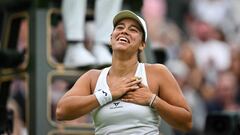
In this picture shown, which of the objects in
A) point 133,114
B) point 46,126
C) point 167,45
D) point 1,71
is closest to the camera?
point 133,114

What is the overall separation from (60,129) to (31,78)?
20.6 inches

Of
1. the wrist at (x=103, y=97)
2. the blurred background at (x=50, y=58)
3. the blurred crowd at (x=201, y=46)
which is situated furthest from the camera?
the blurred crowd at (x=201, y=46)

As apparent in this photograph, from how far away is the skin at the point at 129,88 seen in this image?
6.12 metres

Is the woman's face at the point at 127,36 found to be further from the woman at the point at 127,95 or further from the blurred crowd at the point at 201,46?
the blurred crowd at the point at 201,46

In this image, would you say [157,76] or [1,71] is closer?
[157,76]

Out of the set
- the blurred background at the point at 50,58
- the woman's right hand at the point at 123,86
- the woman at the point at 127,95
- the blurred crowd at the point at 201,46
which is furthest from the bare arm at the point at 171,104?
the blurred crowd at the point at 201,46

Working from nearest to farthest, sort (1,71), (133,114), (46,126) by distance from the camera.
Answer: (133,114) < (46,126) < (1,71)

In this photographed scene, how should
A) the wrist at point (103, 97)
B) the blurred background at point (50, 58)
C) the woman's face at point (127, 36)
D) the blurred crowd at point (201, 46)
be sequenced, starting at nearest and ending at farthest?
the wrist at point (103, 97) < the woman's face at point (127, 36) < the blurred background at point (50, 58) < the blurred crowd at point (201, 46)

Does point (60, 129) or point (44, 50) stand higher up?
point (44, 50)

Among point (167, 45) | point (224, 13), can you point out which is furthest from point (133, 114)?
point (224, 13)

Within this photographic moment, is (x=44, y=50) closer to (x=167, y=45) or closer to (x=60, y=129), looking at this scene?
(x=60, y=129)

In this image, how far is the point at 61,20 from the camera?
389 inches

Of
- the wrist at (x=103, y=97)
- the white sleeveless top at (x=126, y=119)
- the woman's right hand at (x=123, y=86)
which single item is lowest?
the white sleeveless top at (x=126, y=119)

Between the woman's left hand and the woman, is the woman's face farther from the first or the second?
the woman's left hand
